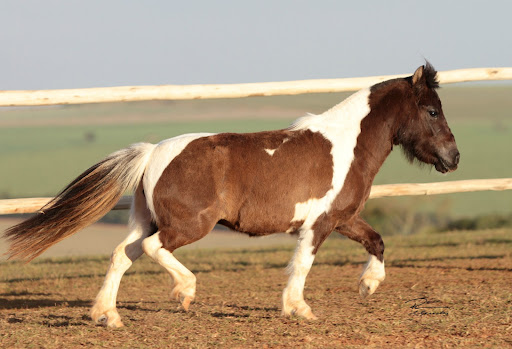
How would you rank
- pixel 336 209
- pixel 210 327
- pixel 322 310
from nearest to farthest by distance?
1. pixel 210 327
2. pixel 336 209
3. pixel 322 310

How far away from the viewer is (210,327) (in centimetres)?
522

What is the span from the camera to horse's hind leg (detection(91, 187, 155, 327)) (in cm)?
530

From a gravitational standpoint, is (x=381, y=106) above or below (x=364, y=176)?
above

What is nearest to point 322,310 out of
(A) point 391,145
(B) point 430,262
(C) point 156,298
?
(A) point 391,145

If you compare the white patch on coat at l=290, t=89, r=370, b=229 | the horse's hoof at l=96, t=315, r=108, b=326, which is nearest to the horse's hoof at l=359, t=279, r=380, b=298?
the white patch on coat at l=290, t=89, r=370, b=229

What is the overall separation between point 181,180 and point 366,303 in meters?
2.04

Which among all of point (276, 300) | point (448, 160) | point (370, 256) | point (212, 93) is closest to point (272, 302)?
point (276, 300)

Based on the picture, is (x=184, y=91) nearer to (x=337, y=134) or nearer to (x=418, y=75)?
(x=337, y=134)

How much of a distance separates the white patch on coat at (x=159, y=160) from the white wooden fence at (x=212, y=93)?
1910 millimetres

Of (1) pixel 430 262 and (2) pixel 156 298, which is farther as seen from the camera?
(1) pixel 430 262

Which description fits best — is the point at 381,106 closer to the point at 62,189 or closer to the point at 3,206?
the point at 62,189

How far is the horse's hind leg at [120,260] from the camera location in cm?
530

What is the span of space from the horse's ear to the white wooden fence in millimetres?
2051

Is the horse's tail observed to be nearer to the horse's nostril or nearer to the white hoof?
the white hoof
